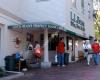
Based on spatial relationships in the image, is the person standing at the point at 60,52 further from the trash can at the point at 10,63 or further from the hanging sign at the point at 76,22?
the hanging sign at the point at 76,22

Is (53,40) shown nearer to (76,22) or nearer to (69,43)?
(69,43)

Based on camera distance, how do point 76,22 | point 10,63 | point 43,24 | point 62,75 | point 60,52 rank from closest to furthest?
point 62,75 → point 10,63 → point 43,24 → point 60,52 → point 76,22

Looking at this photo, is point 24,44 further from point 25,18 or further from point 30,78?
point 30,78

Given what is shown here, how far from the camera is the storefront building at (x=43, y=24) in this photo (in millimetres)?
20800

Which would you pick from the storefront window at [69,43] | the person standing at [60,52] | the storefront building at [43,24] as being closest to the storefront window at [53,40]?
the storefront building at [43,24]

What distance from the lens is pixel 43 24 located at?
20.9m

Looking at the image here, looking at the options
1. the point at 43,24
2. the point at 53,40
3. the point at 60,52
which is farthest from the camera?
the point at 53,40

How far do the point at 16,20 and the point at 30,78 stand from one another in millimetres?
7168

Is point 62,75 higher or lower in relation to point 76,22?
lower

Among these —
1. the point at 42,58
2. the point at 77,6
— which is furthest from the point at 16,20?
the point at 77,6

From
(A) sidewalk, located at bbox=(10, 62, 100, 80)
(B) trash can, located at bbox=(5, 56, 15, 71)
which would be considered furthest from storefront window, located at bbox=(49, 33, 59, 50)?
(A) sidewalk, located at bbox=(10, 62, 100, 80)

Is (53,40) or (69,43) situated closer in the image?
(53,40)

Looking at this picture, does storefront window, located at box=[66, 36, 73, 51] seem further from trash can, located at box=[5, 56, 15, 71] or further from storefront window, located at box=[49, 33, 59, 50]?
trash can, located at box=[5, 56, 15, 71]

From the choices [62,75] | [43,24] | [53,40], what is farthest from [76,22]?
[62,75]
